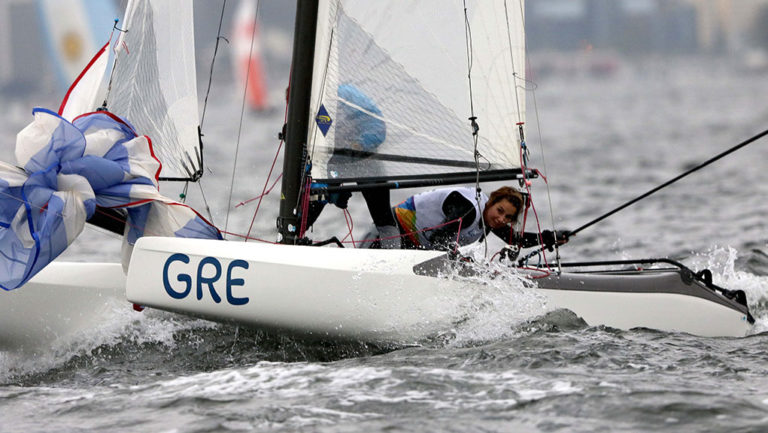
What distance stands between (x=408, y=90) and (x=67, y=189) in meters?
1.29

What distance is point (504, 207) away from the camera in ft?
12.9

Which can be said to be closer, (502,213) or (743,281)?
(502,213)

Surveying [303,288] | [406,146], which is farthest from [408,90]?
[303,288]

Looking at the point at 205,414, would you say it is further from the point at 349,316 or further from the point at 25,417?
the point at 349,316

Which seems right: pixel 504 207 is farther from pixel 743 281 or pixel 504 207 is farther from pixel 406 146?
pixel 743 281

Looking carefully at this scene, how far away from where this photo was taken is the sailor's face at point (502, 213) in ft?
12.9

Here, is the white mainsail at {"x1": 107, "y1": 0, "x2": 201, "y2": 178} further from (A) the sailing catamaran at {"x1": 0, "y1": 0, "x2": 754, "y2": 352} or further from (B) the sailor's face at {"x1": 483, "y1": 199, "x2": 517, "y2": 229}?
(B) the sailor's face at {"x1": 483, "y1": 199, "x2": 517, "y2": 229}

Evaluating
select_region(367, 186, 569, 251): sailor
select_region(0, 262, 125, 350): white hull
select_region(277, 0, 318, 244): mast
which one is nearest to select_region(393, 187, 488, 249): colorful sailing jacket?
select_region(367, 186, 569, 251): sailor

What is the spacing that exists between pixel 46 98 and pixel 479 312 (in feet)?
142

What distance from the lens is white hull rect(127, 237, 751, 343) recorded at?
137 inches

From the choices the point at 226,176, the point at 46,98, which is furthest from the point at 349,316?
the point at 46,98

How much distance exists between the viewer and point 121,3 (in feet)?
14.4

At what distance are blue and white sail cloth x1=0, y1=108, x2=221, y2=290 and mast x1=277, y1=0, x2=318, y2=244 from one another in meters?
0.37

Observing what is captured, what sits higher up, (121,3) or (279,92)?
(279,92)
